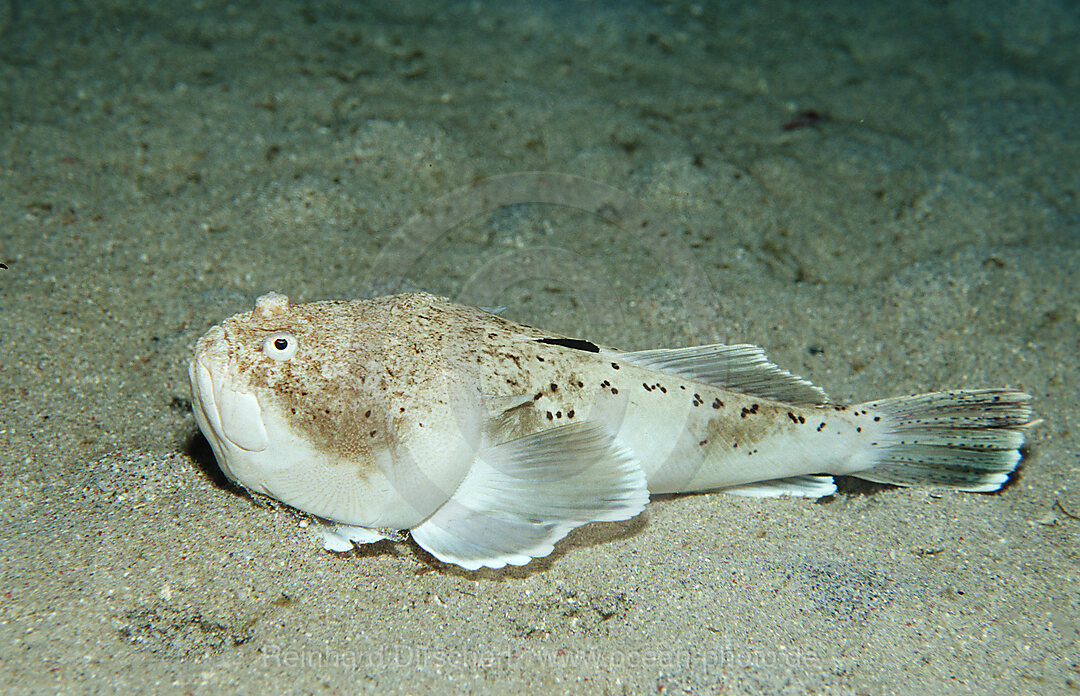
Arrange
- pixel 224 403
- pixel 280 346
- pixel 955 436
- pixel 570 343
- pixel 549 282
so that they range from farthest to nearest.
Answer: pixel 549 282
pixel 955 436
pixel 570 343
pixel 280 346
pixel 224 403

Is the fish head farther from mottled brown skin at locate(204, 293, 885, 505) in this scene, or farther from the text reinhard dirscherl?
the text reinhard dirscherl

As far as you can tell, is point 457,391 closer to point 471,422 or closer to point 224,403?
point 471,422

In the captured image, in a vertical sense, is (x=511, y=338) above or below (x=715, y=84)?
below

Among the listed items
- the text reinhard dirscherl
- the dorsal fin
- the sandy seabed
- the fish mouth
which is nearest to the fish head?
the fish mouth

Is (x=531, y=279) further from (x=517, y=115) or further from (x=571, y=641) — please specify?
(x=571, y=641)

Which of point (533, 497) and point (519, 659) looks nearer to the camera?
point (519, 659)

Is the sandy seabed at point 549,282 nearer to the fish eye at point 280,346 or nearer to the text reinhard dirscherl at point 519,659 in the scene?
the text reinhard dirscherl at point 519,659

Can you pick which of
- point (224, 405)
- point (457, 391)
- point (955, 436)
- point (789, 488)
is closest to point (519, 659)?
point (457, 391)

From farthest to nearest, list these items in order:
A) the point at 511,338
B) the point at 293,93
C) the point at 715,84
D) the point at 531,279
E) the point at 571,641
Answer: the point at 715,84 → the point at 293,93 → the point at 531,279 → the point at 511,338 → the point at 571,641

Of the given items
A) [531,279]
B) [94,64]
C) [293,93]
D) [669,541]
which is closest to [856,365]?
[669,541]
